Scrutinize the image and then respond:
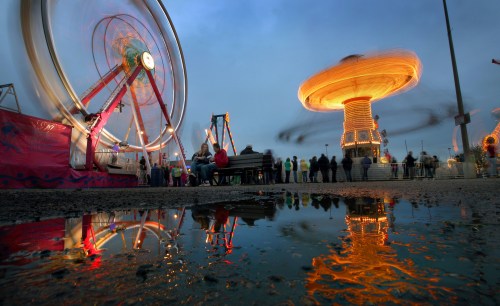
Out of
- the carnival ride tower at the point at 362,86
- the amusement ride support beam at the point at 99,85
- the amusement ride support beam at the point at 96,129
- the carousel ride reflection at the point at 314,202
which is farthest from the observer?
the carnival ride tower at the point at 362,86

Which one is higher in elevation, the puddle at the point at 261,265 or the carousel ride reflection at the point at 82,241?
the carousel ride reflection at the point at 82,241

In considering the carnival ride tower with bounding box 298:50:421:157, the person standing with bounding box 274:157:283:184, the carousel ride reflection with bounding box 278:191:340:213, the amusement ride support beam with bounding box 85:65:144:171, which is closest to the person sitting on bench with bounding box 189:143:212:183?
the person standing with bounding box 274:157:283:184

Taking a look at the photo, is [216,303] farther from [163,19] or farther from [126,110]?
[163,19]

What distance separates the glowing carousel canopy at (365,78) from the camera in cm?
2117

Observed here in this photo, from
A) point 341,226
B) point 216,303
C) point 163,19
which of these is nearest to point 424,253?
point 341,226

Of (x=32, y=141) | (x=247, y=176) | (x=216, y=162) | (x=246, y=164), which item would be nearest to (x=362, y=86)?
(x=247, y=176)

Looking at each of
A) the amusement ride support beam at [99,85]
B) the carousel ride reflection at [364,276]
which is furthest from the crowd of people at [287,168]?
the carousel ride reflection at [364,276]

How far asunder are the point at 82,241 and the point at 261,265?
0.88m

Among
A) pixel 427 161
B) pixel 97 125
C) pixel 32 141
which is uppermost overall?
pixel 97 125

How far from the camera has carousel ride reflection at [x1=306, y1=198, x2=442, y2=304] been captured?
1.83 ft

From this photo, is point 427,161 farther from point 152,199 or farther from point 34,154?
point 34,154

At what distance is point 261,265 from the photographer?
787 mm

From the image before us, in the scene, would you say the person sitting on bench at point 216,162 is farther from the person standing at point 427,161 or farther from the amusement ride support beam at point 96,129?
the person standing at point 427,161

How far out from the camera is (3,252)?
3.33 feet
